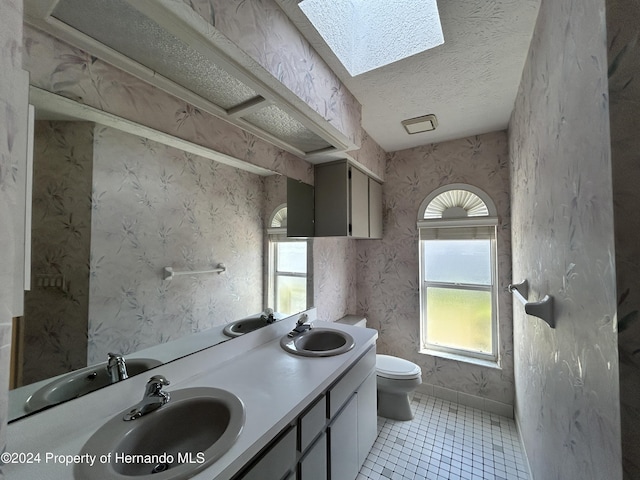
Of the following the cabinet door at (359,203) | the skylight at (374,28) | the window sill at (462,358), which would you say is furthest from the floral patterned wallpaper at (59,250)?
the window sill at (462,358)

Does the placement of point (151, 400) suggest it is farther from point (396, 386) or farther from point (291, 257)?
point (396, 386)

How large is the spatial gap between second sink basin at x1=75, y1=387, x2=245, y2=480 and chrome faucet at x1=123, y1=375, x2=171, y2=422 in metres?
A: 0.02

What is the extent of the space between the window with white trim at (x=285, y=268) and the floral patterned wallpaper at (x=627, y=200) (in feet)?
4.72

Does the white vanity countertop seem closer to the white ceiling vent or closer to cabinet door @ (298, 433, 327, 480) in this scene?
cabinet door @ (298, 433, 327, 480)

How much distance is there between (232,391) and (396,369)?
150cm

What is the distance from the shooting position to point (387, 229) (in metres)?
2.68

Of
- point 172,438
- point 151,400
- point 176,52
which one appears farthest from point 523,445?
point 176,52

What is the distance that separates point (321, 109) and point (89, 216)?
114 centimetres

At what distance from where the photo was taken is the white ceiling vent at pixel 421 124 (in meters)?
1.96

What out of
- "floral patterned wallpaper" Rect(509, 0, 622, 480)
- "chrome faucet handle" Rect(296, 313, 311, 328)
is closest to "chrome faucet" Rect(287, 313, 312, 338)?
"chrome faucet handle" Rect(296, 313, 311, 328)

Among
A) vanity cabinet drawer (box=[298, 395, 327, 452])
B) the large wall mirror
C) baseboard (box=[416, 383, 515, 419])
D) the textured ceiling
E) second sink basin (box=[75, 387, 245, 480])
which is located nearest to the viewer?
second sink basin (box=[75, 387, 245, 480])

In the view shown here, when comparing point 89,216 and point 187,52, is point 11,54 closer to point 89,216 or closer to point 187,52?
point 89,216

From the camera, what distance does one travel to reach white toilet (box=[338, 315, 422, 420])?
1.94 m

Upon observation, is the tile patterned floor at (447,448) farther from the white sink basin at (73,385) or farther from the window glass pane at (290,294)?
the white sink basin at (73,385)
